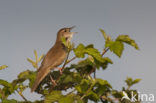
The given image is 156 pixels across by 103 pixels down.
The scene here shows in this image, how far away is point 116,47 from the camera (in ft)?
10.9

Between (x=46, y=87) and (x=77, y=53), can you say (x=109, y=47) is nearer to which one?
(x=77, y=53)

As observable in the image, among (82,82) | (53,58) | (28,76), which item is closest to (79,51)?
(82,82)

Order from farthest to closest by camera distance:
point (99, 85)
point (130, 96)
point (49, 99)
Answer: point (130, 96), point (99, 85), point (49, 99)

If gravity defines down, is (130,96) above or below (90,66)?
below

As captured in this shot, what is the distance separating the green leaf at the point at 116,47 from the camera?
10.9 feet

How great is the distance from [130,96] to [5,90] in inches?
69.4

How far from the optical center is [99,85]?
3232mm

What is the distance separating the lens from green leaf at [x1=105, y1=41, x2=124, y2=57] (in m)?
3.32

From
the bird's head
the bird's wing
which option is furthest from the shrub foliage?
the bird's head

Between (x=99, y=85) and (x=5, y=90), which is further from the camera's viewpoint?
(x=5, y=90)

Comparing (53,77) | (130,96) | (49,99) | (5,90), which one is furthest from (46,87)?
(130,96)

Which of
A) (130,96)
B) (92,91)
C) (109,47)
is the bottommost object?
(130,96)

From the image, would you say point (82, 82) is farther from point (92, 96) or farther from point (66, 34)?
point (66, 34)

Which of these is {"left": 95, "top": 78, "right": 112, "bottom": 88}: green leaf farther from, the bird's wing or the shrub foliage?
the bird's wing
